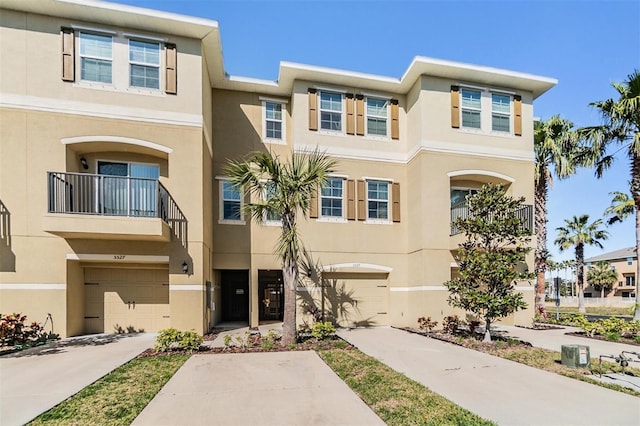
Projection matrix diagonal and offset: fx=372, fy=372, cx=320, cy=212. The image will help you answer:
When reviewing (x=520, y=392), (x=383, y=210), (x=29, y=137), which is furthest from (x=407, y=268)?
(x=29, y=137)

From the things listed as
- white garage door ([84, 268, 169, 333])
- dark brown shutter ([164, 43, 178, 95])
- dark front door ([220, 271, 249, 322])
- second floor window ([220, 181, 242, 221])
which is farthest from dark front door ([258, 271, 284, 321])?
dark brown shutter ([164, 43, 178, 95])

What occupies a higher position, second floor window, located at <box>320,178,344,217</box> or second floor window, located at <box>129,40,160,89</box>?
second floor window, located at <box>129,40,160,89</box>

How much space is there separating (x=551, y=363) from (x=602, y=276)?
1660 inches

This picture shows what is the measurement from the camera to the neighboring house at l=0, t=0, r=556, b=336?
1096cm

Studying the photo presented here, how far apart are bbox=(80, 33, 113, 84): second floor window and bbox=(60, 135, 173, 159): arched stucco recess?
1.88 metres

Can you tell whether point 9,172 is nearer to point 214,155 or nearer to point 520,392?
point 214,155

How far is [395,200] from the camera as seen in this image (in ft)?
50.4

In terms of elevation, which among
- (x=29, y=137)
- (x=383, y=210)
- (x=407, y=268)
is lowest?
(x=407, y=268)

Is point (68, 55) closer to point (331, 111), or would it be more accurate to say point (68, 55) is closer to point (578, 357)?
point (331, 111)

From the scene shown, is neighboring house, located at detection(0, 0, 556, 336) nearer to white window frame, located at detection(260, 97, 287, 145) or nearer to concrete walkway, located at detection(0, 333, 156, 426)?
white window frame, located at detection(260, 97, 287, 145)

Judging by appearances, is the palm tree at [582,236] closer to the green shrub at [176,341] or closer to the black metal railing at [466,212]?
the black metal railing at [466,212]

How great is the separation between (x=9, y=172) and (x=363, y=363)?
11262mm

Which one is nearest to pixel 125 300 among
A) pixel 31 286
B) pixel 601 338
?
pixel 31 286

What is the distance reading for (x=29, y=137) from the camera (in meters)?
11.0
